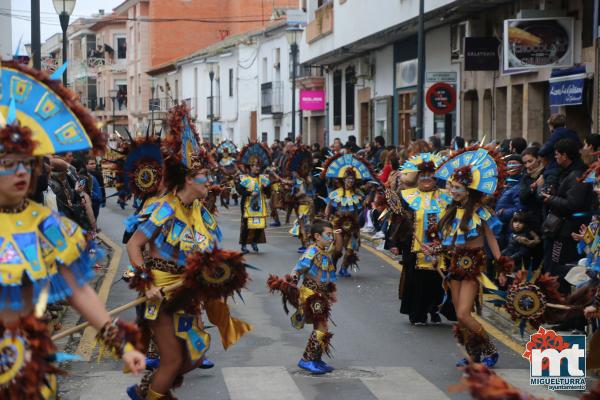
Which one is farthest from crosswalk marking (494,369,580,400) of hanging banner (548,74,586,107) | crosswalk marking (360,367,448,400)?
hanging banner (548,74,586,107)

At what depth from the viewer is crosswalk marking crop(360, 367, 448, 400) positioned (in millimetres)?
8531

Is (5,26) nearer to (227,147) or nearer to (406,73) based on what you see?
(227,147)

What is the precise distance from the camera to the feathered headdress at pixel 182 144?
314 inches

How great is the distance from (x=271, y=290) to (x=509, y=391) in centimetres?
522

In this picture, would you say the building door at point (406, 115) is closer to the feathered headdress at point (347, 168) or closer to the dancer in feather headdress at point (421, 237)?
the feathered headdress at point (347, 168)

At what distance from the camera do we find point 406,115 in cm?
3247

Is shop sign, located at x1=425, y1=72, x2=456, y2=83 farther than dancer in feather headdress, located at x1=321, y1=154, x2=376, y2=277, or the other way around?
shop sign, located at x1=425, y1=72, x2=456, y2=83

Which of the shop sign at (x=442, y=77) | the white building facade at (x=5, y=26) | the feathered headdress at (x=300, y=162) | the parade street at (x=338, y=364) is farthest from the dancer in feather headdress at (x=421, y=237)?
the white building facade at (x=5, y=26)

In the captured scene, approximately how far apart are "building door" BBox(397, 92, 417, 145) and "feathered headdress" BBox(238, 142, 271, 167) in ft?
30.8

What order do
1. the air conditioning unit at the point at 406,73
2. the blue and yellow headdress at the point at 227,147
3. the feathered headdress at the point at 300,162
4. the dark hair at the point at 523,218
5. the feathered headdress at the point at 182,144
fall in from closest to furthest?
the feathered headdress at the point at 182,144, the dark hair at the point at 523,218, the feathered headdress at the point at 300,162, the blue and yellow headdress at the point at 227,147, the air conditioning unit at the point at 406,73

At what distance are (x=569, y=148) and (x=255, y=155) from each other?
35.8 ft

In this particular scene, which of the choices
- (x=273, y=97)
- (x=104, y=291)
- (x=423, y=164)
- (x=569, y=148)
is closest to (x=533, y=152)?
(x=569, y=148)

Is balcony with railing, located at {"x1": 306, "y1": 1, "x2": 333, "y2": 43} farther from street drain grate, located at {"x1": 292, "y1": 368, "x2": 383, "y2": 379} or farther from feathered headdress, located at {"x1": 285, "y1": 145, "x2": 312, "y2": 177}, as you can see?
street drain grate, located at {"x1": 292, "y1": 368, "x2": 383, "y2": 379}

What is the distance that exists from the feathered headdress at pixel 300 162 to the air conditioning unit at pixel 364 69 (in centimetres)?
1414
